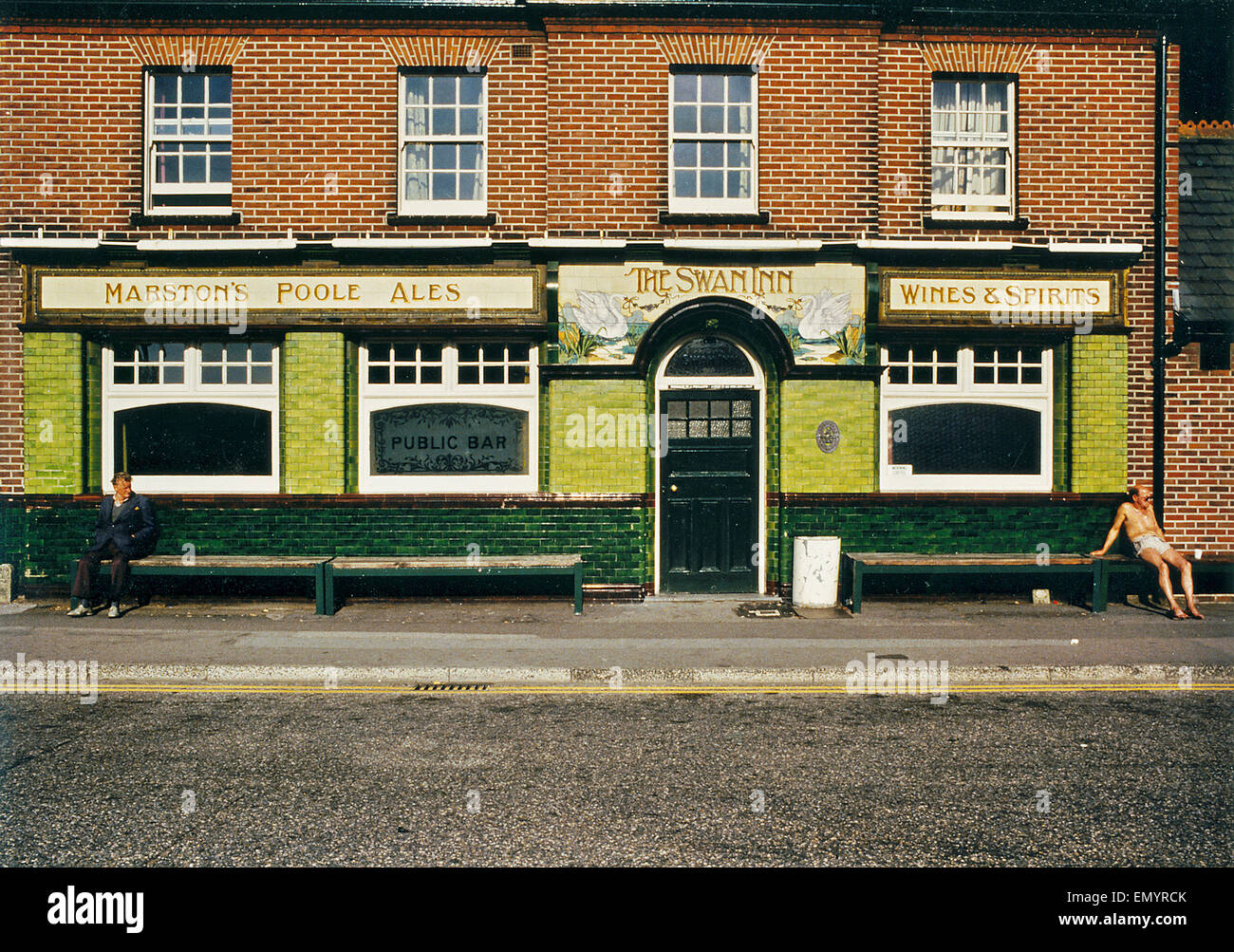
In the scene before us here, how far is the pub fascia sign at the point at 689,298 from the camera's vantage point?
11.4m

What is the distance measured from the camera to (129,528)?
10.8 meters

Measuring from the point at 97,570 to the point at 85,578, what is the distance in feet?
0.60

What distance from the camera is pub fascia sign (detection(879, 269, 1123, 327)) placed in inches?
Result: 458

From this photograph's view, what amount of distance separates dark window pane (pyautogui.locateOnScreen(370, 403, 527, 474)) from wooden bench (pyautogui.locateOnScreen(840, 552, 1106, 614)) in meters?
4.43

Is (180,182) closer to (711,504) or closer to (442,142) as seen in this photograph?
(442,142)

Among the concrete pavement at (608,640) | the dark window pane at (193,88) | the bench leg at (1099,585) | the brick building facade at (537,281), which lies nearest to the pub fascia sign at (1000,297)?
the brick building facade at (537,281)

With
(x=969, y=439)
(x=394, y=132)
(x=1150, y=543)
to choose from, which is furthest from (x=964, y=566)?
(x=394, y=132)

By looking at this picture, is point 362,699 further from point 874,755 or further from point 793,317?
point 793,317

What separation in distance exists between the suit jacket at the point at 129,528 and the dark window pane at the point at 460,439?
9.08 ft

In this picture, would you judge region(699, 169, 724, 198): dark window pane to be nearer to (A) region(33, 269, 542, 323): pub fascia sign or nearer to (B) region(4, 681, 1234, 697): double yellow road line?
(A) region(33, 269, 542, 323): pub fascia sign

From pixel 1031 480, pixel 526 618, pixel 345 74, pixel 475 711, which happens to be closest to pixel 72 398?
pixel 345 74

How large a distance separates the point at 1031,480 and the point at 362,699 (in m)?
9.17

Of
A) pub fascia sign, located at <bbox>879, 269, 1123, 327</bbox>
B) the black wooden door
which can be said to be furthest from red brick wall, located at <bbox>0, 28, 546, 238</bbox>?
pub fascia sign, located at <bbox>879, 269, 1123, 327</bbox>

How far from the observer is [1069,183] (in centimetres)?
1188
